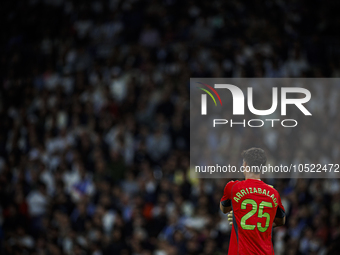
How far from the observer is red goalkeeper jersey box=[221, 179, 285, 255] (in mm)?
3318

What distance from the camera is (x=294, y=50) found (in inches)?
341

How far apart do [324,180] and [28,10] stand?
7683mm

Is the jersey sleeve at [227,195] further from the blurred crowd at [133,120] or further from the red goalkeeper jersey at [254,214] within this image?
the blurred crowd at [133,120]

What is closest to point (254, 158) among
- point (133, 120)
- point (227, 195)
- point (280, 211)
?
point (227, 195)

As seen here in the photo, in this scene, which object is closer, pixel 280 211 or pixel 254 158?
pixel 254 158

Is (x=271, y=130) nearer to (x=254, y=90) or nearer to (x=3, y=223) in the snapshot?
(x=254, y=90)

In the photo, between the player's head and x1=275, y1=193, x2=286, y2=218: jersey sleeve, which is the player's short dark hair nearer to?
the player's head

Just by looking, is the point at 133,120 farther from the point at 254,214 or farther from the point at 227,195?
the point at 254,214

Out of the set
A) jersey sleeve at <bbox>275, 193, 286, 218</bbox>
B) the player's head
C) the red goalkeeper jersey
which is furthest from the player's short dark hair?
jersey sleeve at <bbox>275, 193, 286, 218</bbox>

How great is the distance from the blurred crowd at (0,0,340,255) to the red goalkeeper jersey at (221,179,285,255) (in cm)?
223

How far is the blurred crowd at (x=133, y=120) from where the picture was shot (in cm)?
640

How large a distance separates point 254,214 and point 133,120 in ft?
17.0

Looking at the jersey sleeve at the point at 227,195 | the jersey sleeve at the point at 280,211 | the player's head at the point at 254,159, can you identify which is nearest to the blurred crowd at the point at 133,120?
the jersey sleeve at the point at 280,211

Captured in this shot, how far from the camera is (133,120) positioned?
8273mm
